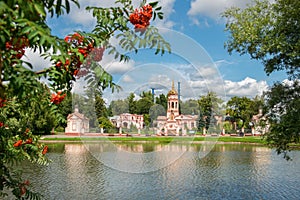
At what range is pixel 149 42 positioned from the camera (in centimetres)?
304

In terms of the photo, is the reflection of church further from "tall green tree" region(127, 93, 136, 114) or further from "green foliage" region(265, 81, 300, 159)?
"green foliage" region(265, 81, 300, 159)

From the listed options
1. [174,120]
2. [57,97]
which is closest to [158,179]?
[174,120]

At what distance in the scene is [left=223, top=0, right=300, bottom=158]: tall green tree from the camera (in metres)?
9.35

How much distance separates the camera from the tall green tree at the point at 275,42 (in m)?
9.35

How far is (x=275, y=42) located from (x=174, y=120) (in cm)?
347

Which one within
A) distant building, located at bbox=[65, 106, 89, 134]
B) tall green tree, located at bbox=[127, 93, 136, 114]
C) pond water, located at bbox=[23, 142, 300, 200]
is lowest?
pond water, located at bbox=[23, 142, 300, 200]

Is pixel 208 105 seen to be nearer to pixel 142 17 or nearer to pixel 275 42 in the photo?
pixel 275 42

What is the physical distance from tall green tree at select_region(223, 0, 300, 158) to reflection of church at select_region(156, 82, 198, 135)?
245cm

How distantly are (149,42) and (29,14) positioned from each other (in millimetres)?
1284

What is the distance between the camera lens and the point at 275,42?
9352 mm

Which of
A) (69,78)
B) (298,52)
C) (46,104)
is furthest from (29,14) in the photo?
(298,52)

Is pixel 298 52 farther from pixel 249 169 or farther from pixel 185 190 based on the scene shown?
pixel 249 169

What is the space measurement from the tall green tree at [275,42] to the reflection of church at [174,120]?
8.05ft

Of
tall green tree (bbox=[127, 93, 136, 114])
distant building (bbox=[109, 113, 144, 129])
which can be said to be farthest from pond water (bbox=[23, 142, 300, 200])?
tall green tree (bbox=[127, 93, 136, 114])
